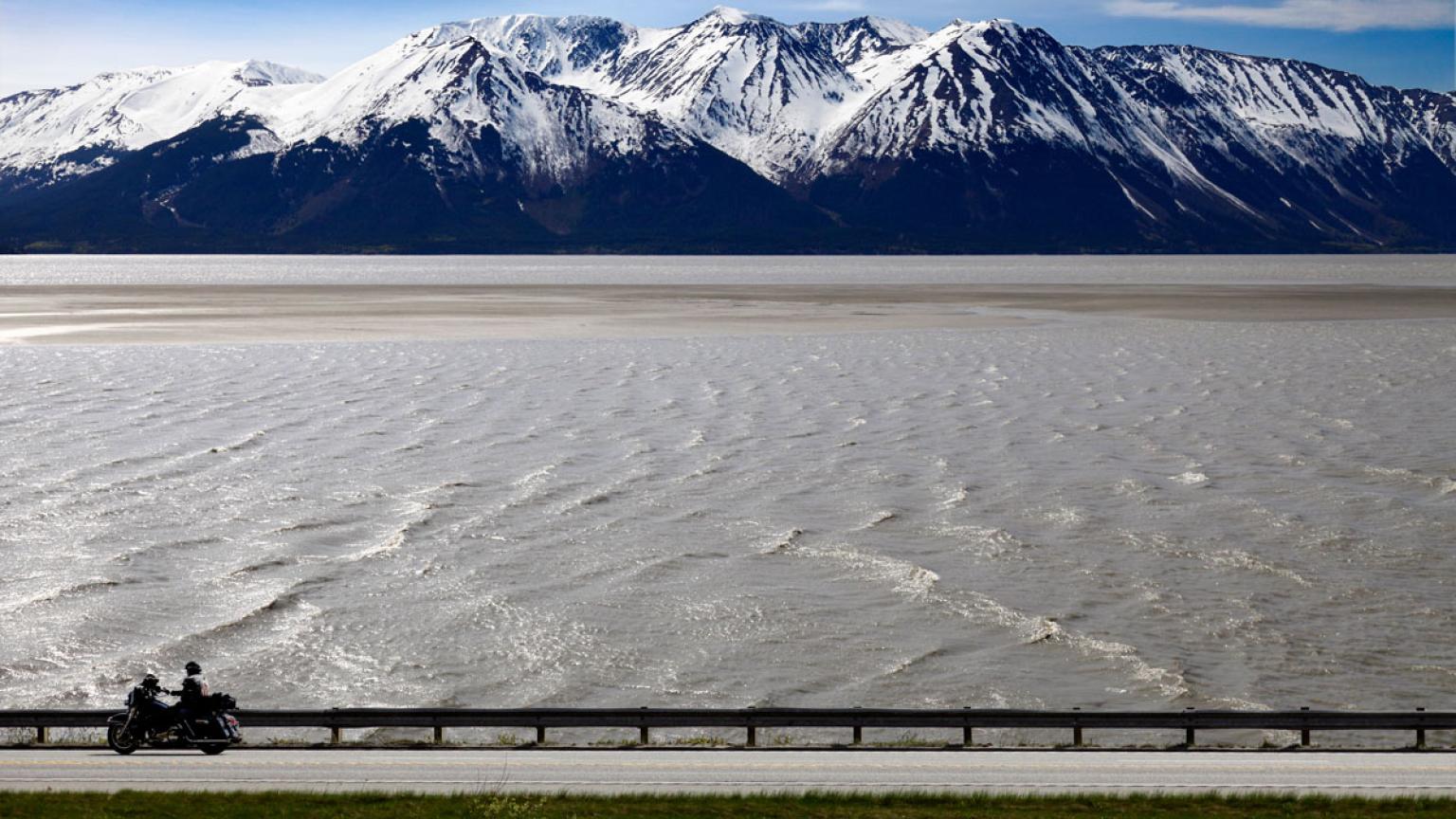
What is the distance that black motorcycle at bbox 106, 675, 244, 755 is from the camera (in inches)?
966

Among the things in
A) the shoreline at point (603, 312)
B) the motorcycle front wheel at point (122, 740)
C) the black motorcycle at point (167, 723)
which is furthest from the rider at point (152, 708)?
the shoreline at point (603, 312)

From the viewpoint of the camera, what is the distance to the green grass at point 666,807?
69.7 feet

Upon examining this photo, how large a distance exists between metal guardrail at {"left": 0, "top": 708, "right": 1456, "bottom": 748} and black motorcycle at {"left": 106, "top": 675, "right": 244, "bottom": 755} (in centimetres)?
28

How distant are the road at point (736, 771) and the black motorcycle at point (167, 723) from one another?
0.99 feet

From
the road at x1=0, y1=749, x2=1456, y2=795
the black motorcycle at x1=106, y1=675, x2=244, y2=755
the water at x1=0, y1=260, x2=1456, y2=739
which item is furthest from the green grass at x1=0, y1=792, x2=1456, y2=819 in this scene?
the water at x1=0, y1=260, x2=1456, y2=739

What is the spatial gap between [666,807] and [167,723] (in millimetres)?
8662

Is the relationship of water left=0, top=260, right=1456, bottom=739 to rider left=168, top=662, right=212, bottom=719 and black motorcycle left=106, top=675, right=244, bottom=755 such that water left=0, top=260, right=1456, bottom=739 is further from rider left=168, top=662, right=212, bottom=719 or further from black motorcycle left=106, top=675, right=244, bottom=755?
rider left=168, top=662, right=212, bottom=719

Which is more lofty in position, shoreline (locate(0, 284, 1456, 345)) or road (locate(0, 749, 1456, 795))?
shoreline (locate(0, 284, 1456, 345))

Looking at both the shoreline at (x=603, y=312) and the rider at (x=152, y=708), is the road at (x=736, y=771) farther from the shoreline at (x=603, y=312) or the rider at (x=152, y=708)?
the shoreline at (x=603, y=312)

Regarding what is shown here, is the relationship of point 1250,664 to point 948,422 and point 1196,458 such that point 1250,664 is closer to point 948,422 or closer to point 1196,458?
point 1196,458

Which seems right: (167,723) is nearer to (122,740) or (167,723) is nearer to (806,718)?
(122,740)

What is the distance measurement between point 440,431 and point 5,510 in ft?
65.5

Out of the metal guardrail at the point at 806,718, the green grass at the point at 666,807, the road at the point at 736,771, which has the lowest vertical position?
the road at the point at 736,771

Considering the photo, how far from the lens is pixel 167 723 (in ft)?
80.4
